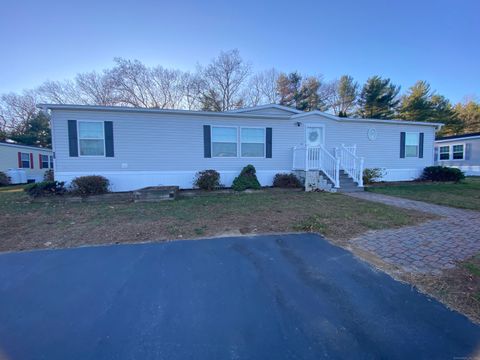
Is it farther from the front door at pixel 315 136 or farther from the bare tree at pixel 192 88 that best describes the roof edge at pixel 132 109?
the bare tree at pixel 192 88

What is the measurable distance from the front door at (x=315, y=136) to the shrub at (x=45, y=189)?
34.9 ft

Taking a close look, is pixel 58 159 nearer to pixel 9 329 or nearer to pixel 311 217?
pixel 9 329

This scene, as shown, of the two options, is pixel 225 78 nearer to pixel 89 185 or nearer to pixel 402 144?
pixel 402 144

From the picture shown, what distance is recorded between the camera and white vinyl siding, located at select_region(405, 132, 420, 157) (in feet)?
40.0

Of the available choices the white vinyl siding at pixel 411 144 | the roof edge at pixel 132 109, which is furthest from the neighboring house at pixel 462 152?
the roof edge at pixel 132 109

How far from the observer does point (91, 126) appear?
28.5ft

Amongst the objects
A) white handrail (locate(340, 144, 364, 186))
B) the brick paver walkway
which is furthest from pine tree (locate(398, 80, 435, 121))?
the brick paver walkway

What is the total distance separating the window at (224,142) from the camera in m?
9.88

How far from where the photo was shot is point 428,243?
12.1ft

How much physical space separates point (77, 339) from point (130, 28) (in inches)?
595

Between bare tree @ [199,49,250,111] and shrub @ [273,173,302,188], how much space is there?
15.5 m

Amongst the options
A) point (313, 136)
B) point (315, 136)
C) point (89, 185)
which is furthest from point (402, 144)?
point (89, 185)

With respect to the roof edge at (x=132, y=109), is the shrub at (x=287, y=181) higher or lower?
lower

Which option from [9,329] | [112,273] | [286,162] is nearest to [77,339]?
[9,329]
